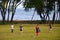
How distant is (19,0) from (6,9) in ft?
15.4

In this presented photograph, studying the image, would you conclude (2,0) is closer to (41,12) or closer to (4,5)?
(4,5)

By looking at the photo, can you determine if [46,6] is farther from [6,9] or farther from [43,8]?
[6,9]

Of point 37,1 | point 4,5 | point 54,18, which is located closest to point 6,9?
point 4,5

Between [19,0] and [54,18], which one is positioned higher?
[19,0]

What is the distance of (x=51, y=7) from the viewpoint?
251 ft

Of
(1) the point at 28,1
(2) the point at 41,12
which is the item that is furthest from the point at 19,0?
(2) the point at 41,12

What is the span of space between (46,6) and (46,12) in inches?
87.5

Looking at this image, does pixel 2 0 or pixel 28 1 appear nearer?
pixel 2 0

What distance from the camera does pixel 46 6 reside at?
248ft

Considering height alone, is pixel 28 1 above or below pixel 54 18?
above

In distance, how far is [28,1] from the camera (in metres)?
78.2

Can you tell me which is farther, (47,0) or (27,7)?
(27,7)

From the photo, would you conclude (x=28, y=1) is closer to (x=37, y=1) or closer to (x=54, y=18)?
(x=37, y=1)

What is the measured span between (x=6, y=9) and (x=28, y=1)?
23.1ft
